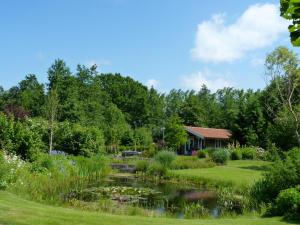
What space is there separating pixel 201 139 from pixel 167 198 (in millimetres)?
35119

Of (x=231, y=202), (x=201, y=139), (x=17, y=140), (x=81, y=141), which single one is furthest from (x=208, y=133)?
(x=231, y=202)

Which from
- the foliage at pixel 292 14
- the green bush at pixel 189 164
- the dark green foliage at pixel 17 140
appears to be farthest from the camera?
the green bush at pixel 189 164

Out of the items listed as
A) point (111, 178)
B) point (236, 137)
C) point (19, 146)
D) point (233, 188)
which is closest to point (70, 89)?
point (236, 137)

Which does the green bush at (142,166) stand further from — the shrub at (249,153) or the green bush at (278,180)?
the green bush at (278,180)

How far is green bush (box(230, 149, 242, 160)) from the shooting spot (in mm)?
40438

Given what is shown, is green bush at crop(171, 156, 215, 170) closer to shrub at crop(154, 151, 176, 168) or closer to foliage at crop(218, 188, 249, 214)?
shrub at crop(154, 151, 176, 168)

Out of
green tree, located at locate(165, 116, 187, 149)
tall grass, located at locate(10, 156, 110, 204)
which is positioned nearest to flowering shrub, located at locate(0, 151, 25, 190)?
tall grass, located at locate(10, 156, 110, 204)

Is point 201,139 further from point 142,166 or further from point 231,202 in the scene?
point 231,202

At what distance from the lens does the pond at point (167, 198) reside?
15891 mm

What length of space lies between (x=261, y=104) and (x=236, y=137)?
19.2 feet

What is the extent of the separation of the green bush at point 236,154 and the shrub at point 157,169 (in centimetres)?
1291

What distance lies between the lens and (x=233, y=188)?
20.3 meters

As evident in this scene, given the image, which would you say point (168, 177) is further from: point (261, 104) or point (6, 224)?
point (261, 104)

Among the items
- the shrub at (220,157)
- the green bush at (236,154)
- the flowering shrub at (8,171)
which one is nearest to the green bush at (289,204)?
the flowering shrub at (8,171)
